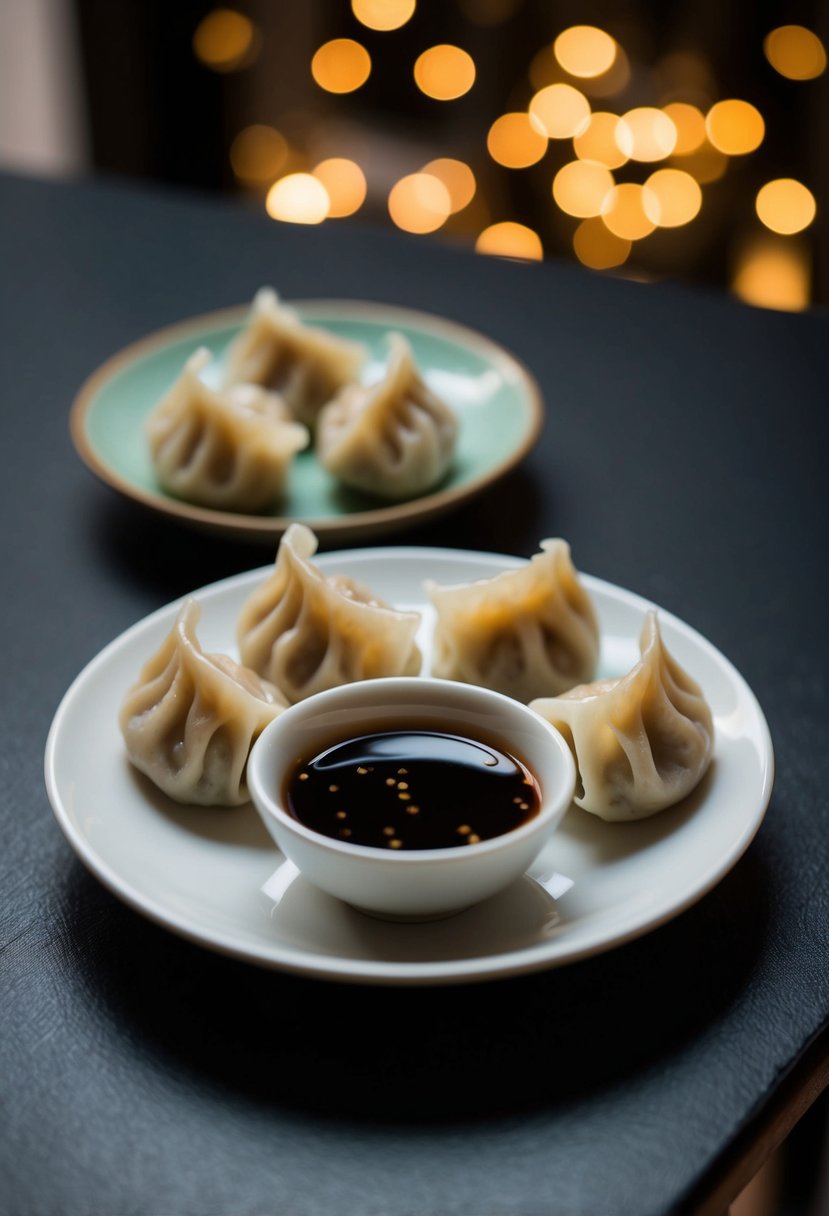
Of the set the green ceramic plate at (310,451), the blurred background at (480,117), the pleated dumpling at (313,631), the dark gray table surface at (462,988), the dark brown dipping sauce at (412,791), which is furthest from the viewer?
the blurred background at (480,117)

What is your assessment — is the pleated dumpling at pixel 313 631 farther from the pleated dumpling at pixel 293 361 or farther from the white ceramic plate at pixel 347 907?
the pleated dumpling at pixel 293 361

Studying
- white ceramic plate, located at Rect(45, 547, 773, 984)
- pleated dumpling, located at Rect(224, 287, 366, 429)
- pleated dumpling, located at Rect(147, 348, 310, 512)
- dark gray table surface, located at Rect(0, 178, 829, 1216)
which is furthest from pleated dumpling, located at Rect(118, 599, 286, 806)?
pleated dumpling, located at Rect(224, 287, 366, 429)

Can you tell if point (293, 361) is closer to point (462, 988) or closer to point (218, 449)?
point (218, 449)

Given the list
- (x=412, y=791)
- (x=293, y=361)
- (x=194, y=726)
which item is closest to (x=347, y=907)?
(x=412, y=791)

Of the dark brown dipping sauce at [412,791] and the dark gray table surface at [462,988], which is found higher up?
the dark brown dipping sauce at [412,791]

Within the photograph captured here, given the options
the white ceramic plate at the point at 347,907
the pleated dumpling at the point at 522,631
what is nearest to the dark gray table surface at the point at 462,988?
the white ceramic plate at the point at 347,907

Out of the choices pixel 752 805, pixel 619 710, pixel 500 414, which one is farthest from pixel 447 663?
pixel 500 414
